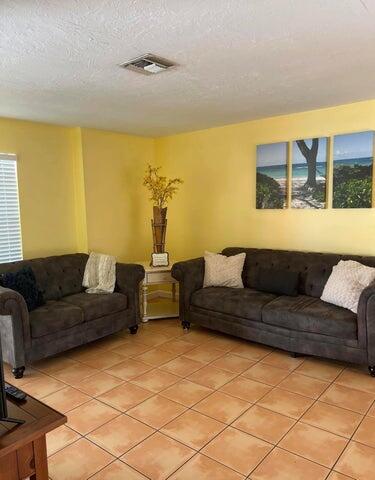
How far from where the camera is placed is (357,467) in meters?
1.94

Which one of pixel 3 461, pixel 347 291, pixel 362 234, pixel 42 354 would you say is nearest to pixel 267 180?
pixel 362 234

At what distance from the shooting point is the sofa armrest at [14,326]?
2.92 m

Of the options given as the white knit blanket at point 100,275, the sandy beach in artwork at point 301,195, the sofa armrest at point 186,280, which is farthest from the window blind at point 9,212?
the sandy beach in artwork at point 301,195

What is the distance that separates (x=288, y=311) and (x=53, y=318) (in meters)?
2.08

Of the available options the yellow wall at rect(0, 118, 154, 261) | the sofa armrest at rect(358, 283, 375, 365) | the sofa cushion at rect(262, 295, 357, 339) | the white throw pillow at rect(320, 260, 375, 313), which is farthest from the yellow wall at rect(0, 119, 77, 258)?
the sofa armrest at rect(358, 283, 375, 365)

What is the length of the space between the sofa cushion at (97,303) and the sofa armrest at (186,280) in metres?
0.61

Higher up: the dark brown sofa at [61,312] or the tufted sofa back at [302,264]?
the tufted sofa back at [302,264]

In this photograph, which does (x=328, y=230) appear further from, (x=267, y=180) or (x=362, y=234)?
(x=267, y=180)

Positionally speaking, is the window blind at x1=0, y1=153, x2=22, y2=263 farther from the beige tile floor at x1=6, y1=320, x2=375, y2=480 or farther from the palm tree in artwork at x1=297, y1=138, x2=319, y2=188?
the palm tree in artwork at x1=297, y1=138, x2=319, y2=188

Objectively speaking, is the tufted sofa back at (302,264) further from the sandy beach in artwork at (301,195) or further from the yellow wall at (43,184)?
the yellow wall at (43,184)

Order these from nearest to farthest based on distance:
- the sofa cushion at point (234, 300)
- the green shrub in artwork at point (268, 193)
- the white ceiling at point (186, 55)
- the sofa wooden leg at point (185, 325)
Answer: the white ceiling at point (186, 55), the sofa cushion at point (234, 300), the sofa wooden leg at point (185, 325), the green shrub in artwork at point (268, 193)

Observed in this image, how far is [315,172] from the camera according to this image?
3889 mm

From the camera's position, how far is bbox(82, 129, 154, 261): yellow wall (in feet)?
14.9

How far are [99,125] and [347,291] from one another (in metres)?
3.22
